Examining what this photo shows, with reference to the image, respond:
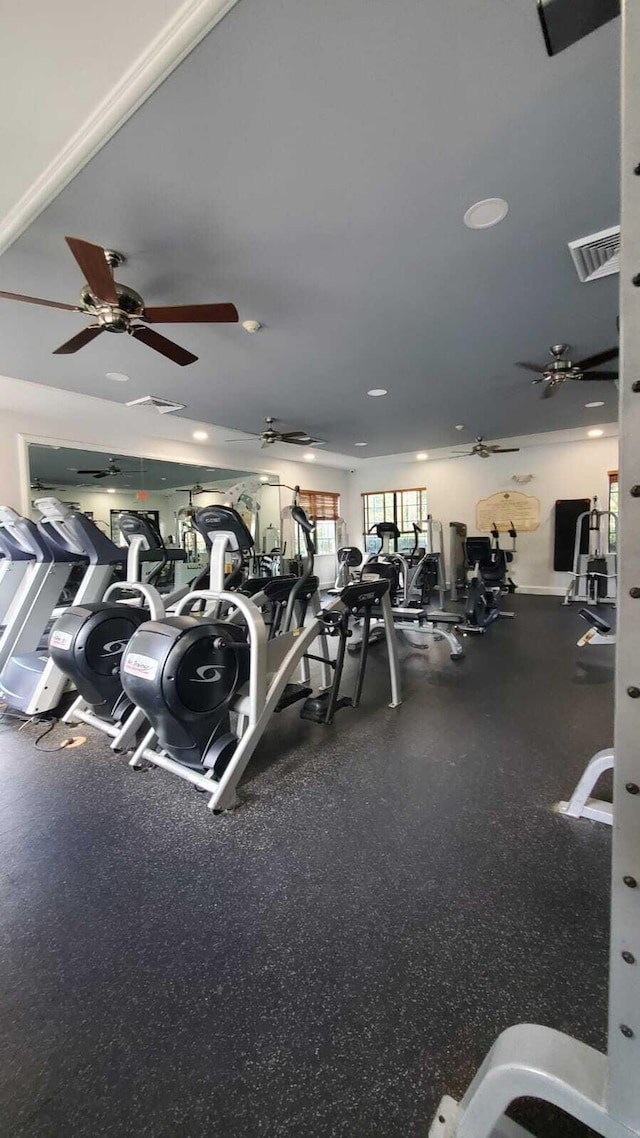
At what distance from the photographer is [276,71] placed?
155cm

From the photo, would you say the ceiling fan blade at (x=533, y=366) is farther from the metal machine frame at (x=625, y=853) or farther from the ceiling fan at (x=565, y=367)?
the metal machine frame at (x=625, y=853)

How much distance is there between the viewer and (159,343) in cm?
294

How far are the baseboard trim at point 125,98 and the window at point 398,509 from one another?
25.6ft

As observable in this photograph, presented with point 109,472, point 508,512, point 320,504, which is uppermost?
point 109,472

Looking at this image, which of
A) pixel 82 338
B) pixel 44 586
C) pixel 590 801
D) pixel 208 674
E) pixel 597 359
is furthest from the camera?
pixel 597 359

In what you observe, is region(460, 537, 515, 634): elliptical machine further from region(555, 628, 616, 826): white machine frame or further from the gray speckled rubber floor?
region(555, 628, 616, 826): white machine frame

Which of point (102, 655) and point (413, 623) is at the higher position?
point (102, 655)

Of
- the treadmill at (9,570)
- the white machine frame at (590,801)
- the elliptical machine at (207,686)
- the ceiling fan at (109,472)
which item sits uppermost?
the ceiling fan at (109,472)

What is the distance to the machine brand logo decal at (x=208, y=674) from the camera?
201cm

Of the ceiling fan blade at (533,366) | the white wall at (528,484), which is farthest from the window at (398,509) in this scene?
the ceiling fan blade at (533,366)

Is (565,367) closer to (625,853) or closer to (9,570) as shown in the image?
(625,853)

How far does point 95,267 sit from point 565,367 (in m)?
4.12

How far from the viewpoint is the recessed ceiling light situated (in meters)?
2.18

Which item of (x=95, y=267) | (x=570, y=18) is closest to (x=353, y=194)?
(x=570, y=18)
